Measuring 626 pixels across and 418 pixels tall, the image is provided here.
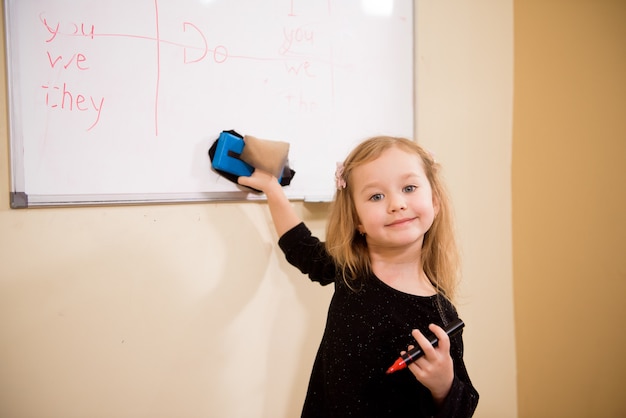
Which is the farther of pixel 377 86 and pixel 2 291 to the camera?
pixel 377 86

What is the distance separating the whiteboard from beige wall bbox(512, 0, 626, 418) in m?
0.51

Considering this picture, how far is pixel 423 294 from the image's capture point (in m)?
0.76

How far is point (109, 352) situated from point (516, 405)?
4.11 feet

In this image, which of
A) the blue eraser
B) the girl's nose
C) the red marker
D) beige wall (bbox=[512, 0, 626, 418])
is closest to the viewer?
the red marker

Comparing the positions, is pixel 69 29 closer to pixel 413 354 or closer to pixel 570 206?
pixel 413 354

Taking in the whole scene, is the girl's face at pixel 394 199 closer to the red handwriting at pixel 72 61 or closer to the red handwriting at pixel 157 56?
the red handwriting at pixel 157 56

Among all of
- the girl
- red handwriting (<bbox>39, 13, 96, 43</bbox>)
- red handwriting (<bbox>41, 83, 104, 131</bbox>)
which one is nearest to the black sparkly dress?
the girl

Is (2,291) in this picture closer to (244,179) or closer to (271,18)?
(244,179)

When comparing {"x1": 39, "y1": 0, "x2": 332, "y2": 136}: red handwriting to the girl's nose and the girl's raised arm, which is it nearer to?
the girl's raised arm

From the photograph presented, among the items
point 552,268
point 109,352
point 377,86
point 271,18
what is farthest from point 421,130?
point 109,352

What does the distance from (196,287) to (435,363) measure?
52cm

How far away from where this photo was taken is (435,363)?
617 millimetres

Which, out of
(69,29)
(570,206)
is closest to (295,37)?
(69,29)

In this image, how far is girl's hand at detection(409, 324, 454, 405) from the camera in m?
0.61
